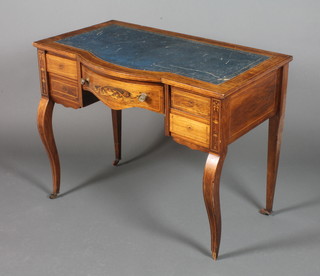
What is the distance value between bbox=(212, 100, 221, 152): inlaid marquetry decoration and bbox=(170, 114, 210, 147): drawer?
0.11 ft

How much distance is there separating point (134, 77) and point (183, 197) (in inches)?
37.2

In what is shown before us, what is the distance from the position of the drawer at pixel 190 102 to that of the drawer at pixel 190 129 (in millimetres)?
47

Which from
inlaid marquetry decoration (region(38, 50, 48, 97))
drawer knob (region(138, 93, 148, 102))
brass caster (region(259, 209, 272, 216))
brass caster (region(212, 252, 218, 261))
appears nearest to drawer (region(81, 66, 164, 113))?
drawer knob (region(138, 93, 148, 102))

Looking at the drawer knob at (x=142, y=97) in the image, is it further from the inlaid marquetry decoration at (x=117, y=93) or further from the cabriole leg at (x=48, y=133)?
the cabriole leg at (x=48, y=133)

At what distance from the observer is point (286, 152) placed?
4.48 m

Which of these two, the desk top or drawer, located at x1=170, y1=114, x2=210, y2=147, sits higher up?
the desk top

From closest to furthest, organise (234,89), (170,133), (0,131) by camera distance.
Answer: (234,89), (170,133), (0,131)

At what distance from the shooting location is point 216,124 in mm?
3244

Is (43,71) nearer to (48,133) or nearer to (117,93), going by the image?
(48,133)

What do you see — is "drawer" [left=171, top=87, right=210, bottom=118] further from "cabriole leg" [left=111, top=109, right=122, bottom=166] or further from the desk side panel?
"cabriole leg" [left=111, top=109, right=122, bottom=166]

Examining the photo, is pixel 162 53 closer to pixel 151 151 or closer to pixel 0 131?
pixel 151 151

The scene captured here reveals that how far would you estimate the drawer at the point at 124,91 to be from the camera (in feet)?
11.2

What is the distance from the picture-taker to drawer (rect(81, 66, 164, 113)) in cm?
341

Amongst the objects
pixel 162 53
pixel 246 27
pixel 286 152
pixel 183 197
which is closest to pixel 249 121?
pixel 162 53
